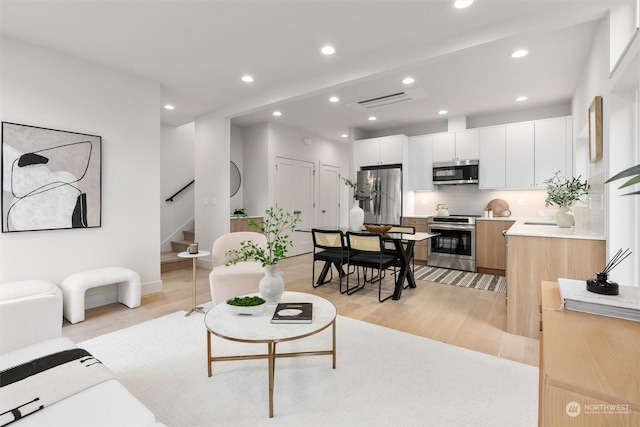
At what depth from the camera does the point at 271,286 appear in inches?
83.1

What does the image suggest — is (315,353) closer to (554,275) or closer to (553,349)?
(553,349)

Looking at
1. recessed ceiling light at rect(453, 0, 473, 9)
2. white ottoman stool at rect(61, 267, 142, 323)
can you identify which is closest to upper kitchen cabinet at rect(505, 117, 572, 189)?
recessed ceiling light at rect(453, 0, 473, 9)

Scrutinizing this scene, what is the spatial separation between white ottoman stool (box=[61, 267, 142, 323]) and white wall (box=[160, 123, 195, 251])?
8.28 feet

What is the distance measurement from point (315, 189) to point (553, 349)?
6.44 metres

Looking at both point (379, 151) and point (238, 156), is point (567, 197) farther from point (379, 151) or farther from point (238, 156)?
point (238, 156)

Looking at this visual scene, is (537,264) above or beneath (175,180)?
beneath

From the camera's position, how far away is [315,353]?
2.11m

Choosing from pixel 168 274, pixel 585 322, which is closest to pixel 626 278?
pixel 585 322

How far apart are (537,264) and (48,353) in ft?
10.9

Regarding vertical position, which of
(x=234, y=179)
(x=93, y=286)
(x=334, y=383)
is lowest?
(x=334, y=383)

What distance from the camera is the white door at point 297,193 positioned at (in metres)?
6.31

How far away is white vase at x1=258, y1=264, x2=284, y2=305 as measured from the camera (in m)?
2.11

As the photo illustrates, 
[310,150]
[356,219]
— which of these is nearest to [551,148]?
[356,219]

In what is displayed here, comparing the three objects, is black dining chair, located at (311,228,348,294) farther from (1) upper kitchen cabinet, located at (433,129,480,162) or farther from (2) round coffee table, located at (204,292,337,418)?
(1) upper kitchen cabinet, located at (433,129,480,162)
